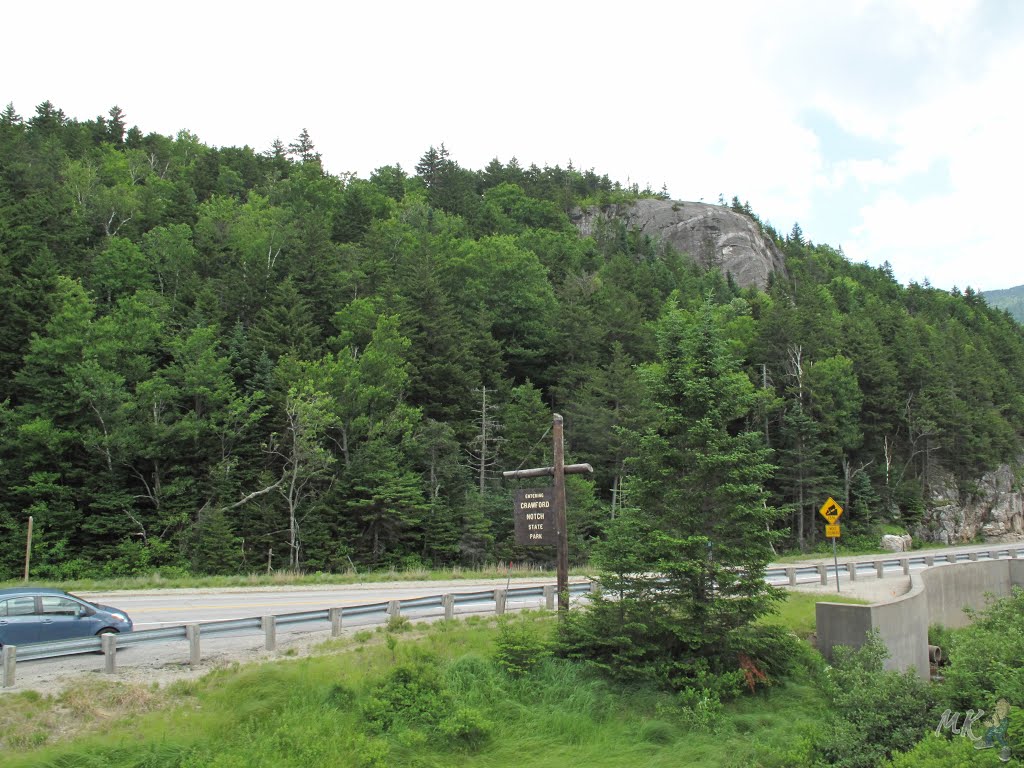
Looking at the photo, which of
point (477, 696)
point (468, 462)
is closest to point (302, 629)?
point (477, 696)

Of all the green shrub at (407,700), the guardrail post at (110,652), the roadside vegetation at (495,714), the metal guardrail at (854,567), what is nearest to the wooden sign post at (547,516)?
the roadside vegetation at (495,714)

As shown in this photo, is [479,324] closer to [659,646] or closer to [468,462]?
[468,462]

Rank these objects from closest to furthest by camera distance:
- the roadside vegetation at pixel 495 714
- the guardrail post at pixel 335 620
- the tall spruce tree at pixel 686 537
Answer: the roadside vegetation at pixel 495 714 → the tall spruce tree at pixel 686 537 → the guardrail post at pixel 335 620

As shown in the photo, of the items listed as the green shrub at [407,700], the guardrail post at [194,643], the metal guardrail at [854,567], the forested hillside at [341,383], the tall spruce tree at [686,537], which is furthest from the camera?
the forested hillside at [341,383]

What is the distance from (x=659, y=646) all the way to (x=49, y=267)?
44546mm

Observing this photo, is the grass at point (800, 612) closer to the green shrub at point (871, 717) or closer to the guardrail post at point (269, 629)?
the green shrub at point (871, 717)

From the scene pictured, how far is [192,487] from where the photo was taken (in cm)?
4059

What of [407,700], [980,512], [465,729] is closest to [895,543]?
[980,512]

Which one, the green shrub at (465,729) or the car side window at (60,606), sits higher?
the car side window at (60,606)

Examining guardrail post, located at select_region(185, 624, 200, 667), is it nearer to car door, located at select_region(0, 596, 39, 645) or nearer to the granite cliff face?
car door, located at select_region(0, 596, 39, 645)

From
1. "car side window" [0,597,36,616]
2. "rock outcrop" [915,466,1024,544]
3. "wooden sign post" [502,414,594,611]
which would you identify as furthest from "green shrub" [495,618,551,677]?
"rock outcrop" [915,466,1024,544]

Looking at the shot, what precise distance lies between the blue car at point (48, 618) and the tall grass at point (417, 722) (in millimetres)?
2858

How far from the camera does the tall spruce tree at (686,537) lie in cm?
1439

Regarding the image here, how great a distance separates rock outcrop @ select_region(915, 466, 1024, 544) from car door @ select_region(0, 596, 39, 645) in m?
60.9
